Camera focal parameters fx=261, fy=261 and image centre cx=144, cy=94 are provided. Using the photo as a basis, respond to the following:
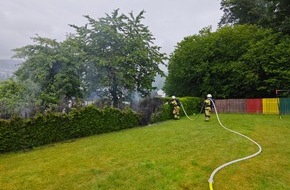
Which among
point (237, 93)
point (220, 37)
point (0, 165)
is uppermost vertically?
point (220, 37)

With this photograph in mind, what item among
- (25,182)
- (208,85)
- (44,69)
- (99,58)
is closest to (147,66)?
(99,58)

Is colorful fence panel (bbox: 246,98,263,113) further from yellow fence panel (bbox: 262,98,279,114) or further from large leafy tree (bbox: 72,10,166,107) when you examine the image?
large leafy tree (bbox: 72,10,166,107)

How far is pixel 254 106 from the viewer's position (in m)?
21.3

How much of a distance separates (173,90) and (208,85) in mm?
5207

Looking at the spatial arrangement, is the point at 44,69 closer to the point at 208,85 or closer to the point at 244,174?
the point at 244,174

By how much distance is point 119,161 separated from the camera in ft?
23.5

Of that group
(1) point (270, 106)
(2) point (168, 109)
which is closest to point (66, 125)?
(2) point (168, 109)

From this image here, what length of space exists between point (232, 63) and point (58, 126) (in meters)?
18.1

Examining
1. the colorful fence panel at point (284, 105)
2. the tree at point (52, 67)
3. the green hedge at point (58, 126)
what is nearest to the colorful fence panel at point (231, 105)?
the colorful fence panel at point (284, 105)

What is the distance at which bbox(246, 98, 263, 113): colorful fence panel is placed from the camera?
2097cm

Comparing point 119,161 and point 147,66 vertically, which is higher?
point 147,66

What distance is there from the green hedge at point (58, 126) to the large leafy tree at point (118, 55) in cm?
323

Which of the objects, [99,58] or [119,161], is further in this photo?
[99,58]

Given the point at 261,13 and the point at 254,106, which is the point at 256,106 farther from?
the point at 261,13
